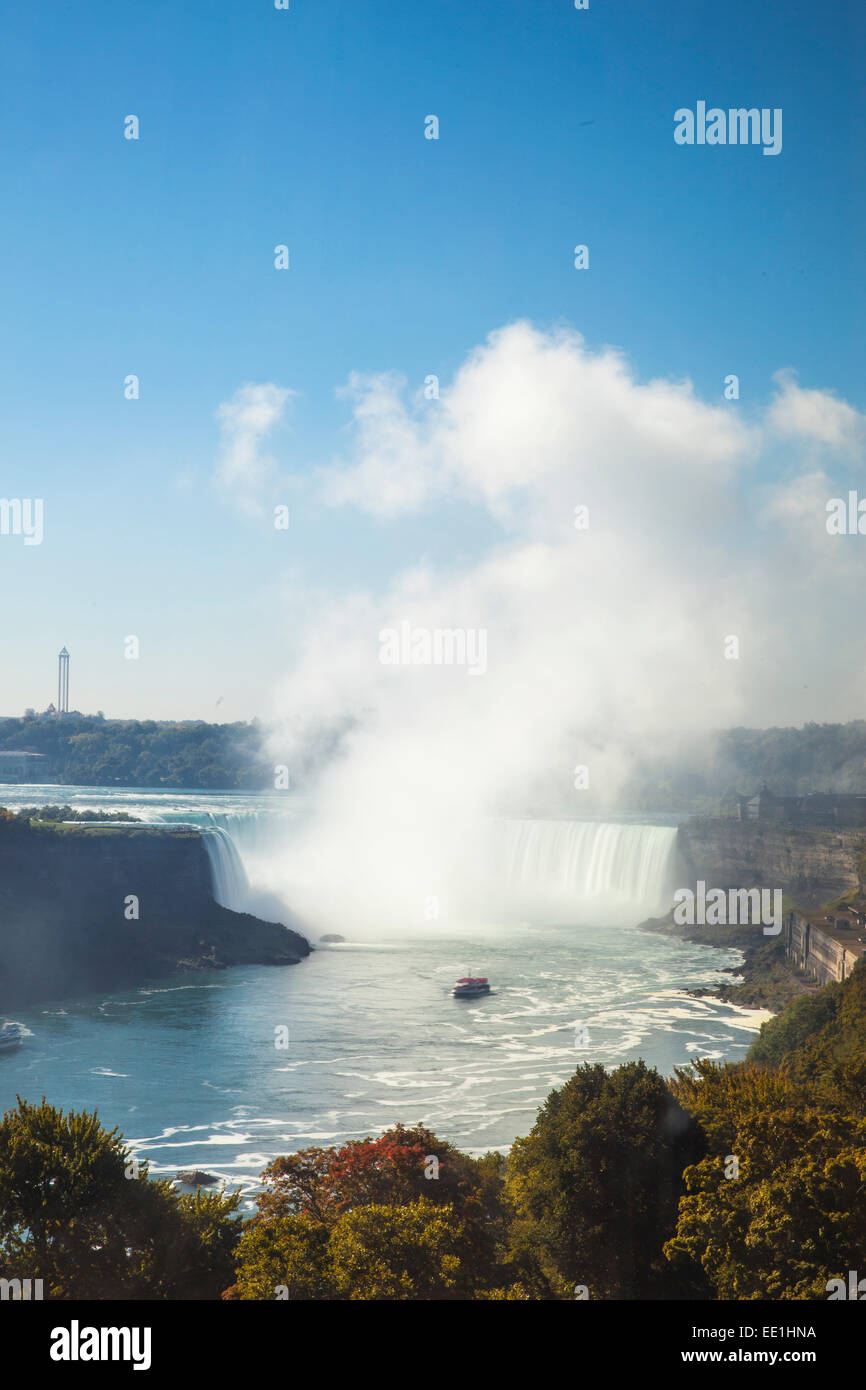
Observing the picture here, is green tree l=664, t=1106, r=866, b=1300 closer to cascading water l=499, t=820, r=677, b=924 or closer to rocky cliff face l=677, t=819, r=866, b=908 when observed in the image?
rocky cliff face l=677, t=819, r=866, b=908

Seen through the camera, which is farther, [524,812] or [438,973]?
[524,812]

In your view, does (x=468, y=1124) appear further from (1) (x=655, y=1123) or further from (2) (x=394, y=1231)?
(2) (x=394, y=1231)

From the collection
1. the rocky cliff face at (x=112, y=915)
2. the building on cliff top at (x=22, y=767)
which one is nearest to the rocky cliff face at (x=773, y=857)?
the rocky cliff face at (x=112, y=915)

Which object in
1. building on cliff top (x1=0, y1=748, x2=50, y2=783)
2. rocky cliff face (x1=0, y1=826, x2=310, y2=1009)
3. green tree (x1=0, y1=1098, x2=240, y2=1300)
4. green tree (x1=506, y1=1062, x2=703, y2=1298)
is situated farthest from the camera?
building on cliff top (x1=0, y1=748, x2=50, y2=783)

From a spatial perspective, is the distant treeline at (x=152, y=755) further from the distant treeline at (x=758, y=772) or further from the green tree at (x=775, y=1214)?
the green tree at (x=775, y=1214)

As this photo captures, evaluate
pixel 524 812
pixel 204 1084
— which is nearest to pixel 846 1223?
pixel 204 1084

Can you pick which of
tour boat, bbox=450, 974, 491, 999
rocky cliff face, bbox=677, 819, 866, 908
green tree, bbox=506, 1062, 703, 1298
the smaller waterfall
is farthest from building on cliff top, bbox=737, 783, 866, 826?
green tree, bbox=506, 1062, 703, 1298
